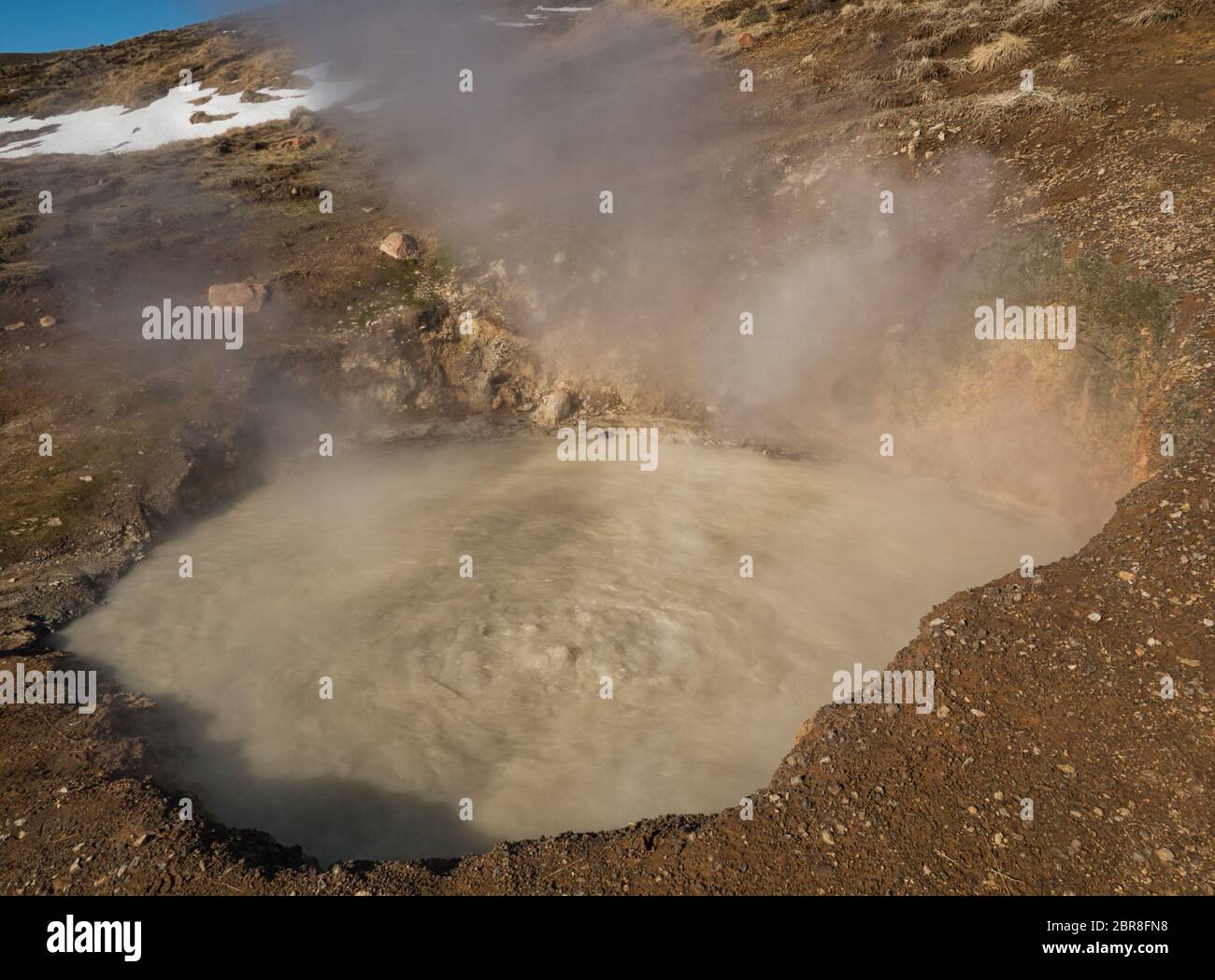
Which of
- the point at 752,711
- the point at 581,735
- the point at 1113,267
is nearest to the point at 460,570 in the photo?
the point at 581,735

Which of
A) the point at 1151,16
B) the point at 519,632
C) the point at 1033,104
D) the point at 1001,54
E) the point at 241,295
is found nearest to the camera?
the point at 519,632

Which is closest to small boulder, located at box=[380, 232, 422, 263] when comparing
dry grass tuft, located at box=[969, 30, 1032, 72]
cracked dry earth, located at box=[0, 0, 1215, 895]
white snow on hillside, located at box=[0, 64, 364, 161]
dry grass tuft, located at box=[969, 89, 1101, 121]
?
cracked dry earth, located at box=[0, 0, 1215, 895]

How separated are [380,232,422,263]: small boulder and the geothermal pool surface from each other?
8.46 metres

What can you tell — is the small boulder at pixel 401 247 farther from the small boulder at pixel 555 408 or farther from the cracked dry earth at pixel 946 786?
the cracked dry earth at pixel 946 786

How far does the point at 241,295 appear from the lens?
62.8 feet

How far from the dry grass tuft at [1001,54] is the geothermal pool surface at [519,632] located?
13.4 metres

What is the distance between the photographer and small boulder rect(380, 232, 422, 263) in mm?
21156

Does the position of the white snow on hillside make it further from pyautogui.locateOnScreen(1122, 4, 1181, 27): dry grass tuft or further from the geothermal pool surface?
pyautogui.locateOnScreen(1122, 4, 1181, 27): dry grass tuft

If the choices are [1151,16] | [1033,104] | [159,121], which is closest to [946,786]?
[1033,104]

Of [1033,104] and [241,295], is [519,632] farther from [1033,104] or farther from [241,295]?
[1033,104]

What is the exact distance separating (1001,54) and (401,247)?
1830 cm

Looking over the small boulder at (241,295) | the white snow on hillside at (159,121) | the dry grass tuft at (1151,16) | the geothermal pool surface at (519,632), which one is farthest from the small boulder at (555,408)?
the white snow on hillside at (159,121)

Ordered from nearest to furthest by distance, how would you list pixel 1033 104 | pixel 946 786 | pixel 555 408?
pixel 946 786 < pixel 1033 104 < pixel 555 408
